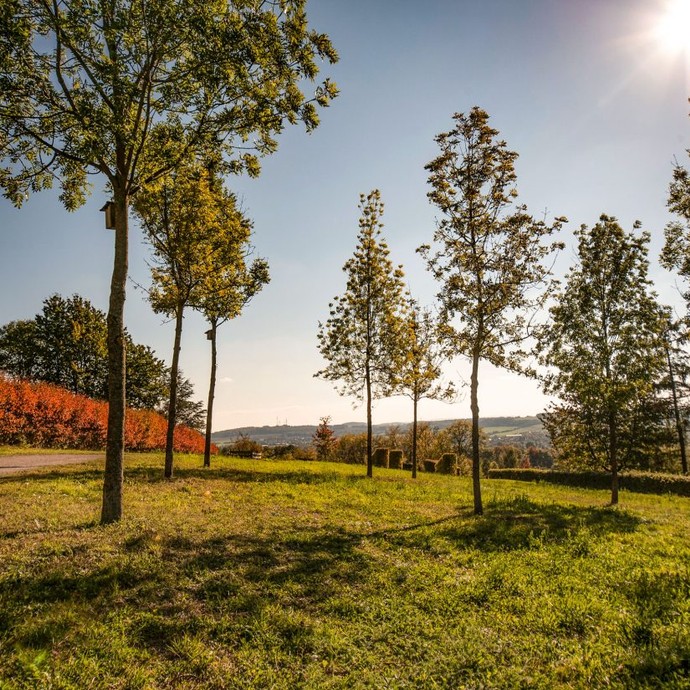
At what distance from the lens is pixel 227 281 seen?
783 inches

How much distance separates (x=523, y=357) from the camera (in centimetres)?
1409

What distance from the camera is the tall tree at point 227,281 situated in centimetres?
1822

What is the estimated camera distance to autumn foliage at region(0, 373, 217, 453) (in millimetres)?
26375

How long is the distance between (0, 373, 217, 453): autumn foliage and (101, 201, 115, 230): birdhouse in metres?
21.3

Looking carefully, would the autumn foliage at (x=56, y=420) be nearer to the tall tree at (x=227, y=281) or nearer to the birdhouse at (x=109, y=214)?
the tall tree at (x=227, y=281)

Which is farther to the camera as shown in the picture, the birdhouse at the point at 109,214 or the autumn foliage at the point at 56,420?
the autumn foliage at the point at 56,420

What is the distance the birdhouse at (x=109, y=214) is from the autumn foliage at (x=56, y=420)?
21.3 m

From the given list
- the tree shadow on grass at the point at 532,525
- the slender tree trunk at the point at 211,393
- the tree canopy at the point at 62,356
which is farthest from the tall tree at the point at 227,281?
the tree canopy at the point at 62,356

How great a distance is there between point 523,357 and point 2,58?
604 inches

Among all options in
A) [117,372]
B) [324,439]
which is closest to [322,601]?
[117,372]

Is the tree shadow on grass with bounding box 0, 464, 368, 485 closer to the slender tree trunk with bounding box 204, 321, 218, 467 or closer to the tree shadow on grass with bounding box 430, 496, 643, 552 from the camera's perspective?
the slender tree trunk with bounding box 204, 321, 218, 467

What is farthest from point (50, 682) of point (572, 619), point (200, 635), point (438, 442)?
point (438, 442)

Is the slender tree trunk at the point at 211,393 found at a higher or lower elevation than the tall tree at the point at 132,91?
lower

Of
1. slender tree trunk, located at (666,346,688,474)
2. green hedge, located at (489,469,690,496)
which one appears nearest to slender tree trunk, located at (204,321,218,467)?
green hedge, located at (489,469,690,496)
